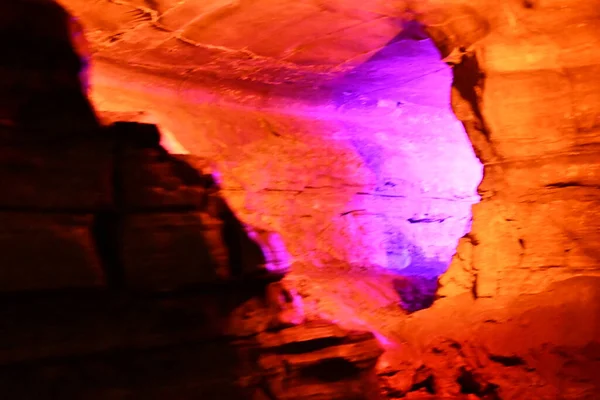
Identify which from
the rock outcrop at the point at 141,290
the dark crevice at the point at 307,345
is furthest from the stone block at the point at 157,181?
the dark crevice at the point at 307,345

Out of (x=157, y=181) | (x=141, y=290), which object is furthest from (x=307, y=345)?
(x=157, y=181)

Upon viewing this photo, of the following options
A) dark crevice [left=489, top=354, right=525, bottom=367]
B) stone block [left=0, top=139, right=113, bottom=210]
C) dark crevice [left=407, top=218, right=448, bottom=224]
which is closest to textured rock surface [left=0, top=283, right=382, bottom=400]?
stone block [left=0, top=139, right=113, bottom=210]

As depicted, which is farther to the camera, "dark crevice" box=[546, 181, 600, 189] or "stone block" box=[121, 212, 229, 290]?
"dark crevice" box=[546, 181, 600, 189]

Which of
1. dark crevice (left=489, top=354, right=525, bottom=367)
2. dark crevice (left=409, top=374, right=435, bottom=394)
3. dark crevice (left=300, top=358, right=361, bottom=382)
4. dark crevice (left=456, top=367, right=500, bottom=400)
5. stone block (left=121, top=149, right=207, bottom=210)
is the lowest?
dark crevice (left=409, top=374, right=435, bottom=394)

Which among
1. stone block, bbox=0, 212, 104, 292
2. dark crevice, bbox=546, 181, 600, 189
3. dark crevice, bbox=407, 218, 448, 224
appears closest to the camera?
stone block, bbox=0, 212, 104, 292

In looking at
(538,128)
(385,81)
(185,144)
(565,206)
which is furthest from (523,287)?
(185,144)

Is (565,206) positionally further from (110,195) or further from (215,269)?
(110,195)

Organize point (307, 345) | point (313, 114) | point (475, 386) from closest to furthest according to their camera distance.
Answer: point (307, 345) < point (475, 386) < point (313, 114)

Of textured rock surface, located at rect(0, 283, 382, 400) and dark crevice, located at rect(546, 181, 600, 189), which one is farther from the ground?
dark crevice, located at rect(546, 181, 600, 189)

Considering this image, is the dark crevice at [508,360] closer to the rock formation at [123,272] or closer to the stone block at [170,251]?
the rock formation at [123,272]

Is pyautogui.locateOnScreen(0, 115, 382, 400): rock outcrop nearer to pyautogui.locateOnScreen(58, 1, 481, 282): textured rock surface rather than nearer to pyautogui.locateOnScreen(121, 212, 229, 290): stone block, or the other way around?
pyautogui.locateOnScreen(121, 212, 229, 290): stone block

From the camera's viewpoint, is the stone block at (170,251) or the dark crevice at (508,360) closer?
the stone block at (170,251)

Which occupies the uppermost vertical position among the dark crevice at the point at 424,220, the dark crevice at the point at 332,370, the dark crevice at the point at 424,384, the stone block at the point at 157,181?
the stone block at the point at 157,181

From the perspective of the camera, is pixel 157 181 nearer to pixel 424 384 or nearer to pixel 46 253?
pixel 46 253
